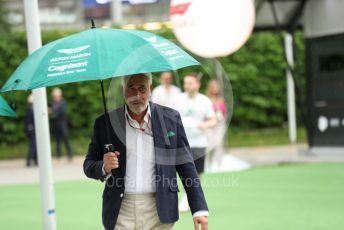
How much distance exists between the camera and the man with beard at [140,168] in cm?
→ 473

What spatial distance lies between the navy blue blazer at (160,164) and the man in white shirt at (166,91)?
185 centimetres

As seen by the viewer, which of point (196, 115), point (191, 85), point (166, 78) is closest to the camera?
point (166, 78)

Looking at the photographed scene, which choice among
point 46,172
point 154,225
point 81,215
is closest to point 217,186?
point 81,215

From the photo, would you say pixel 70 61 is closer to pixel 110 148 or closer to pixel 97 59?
pixel 97 59

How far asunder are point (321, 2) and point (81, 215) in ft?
27.9

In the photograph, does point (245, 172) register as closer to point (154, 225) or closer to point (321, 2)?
point (321, 2)

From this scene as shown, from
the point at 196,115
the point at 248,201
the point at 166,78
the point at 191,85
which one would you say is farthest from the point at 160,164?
the point at 248,201

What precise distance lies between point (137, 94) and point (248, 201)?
6.55m

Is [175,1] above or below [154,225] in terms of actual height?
above

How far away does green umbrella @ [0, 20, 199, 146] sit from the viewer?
4480mm

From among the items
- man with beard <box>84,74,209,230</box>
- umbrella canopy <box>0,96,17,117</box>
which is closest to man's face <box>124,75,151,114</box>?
man with beard <box>84,74,209,230</box>

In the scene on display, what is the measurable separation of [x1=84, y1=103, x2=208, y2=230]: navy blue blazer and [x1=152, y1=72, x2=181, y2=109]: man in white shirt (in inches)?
72.7

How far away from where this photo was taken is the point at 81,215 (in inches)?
408

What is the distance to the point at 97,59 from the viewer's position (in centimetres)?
452
